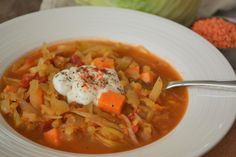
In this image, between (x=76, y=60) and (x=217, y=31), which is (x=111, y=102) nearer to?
(x=76, y=60)

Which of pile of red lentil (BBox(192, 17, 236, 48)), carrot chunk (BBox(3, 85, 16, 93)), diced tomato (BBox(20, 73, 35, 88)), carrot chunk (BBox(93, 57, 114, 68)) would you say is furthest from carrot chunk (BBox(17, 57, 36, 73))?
pile of red lentil (BBox(192, 17, 236, 48))

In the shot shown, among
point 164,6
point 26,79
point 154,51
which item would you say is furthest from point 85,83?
point 164,6

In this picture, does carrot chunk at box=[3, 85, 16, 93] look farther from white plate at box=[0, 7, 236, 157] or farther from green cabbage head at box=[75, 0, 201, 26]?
green cabbage head at box=[75, 0, 201, 26]

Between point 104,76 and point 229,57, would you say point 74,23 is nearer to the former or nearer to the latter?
point 104,76

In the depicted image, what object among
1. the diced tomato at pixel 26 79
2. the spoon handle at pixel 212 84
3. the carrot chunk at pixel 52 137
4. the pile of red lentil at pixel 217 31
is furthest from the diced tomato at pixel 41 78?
the pile of red lentil at pixel 217 31

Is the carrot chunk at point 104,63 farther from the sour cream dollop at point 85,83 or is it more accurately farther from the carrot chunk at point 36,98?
the carrot chunk at point 36,98
